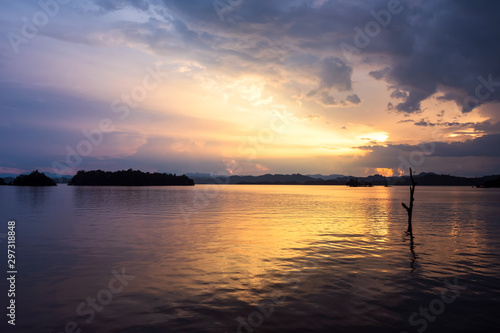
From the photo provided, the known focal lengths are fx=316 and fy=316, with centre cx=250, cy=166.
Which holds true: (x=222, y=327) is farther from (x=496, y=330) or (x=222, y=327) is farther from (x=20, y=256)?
(x=20, y=256)

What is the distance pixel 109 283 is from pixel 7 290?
4.45m

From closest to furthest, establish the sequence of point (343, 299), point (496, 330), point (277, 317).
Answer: point (496, 330) → point (277, 317) → point (343, 299)

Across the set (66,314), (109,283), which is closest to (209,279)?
(109,283)

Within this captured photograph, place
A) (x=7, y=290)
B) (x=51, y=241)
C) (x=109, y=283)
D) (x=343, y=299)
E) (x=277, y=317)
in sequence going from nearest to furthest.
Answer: (x=277, y=317) < (x=343, y=299) < (x=7, y=290) < (x=109, y=283) < (x=51, y=241)

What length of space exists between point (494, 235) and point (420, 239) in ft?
32.6

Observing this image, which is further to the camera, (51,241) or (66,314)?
(51,241)

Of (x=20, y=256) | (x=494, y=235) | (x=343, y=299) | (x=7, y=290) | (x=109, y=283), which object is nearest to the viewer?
(x=343, y=299)

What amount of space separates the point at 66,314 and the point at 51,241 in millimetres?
18582

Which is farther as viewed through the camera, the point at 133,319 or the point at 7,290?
the point at 7,290

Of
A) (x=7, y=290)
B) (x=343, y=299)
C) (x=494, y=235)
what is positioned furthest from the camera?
(x=494, y=235)

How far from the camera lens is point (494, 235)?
1334 inches

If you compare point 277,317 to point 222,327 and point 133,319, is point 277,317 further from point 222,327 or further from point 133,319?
point 133,319

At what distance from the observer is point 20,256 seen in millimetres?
22094

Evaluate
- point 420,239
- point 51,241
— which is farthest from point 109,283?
point 420,239
